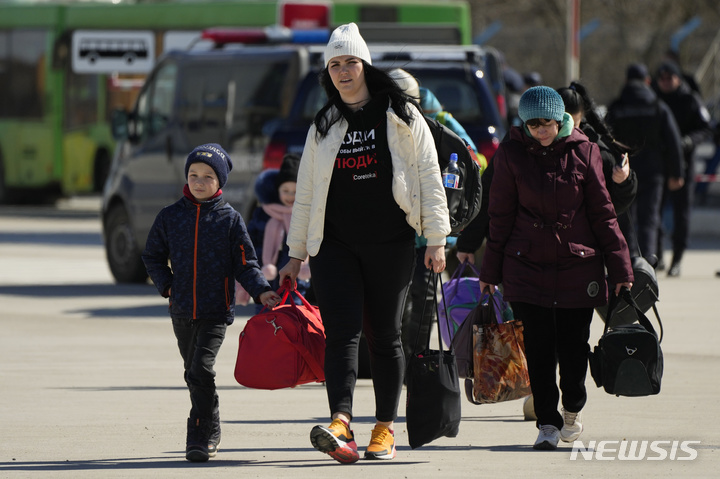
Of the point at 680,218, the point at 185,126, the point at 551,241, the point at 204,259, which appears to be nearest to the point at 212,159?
the point at 204,259

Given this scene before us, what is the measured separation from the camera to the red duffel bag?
6691 mm

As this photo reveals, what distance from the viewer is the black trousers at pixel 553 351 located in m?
6.74

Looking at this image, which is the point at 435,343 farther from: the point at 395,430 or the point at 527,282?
the point at 527,282

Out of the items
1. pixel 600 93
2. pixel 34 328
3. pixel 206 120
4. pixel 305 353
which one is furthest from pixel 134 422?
pixel 600 93

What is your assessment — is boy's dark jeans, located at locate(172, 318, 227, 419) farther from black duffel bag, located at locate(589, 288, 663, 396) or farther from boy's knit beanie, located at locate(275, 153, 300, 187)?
boy's knit beanie, located at locate(275, 153, 300, 187)

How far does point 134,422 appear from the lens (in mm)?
7551

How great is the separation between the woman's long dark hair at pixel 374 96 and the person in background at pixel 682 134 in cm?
857

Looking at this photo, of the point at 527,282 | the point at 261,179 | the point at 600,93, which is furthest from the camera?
the point at 600,93

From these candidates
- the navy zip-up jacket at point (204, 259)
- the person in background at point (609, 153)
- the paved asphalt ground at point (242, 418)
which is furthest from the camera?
the person in background at point (609, 153)

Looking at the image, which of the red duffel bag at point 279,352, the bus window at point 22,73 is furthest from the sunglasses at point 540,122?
the bus window at point 22,73

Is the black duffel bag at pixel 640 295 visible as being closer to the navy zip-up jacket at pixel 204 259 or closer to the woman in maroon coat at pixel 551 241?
the woman in maroon coat at pixel 551 241

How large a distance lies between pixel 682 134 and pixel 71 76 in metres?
13.1

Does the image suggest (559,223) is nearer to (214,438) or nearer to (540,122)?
(540,122)

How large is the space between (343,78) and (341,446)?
1486 millimetres
